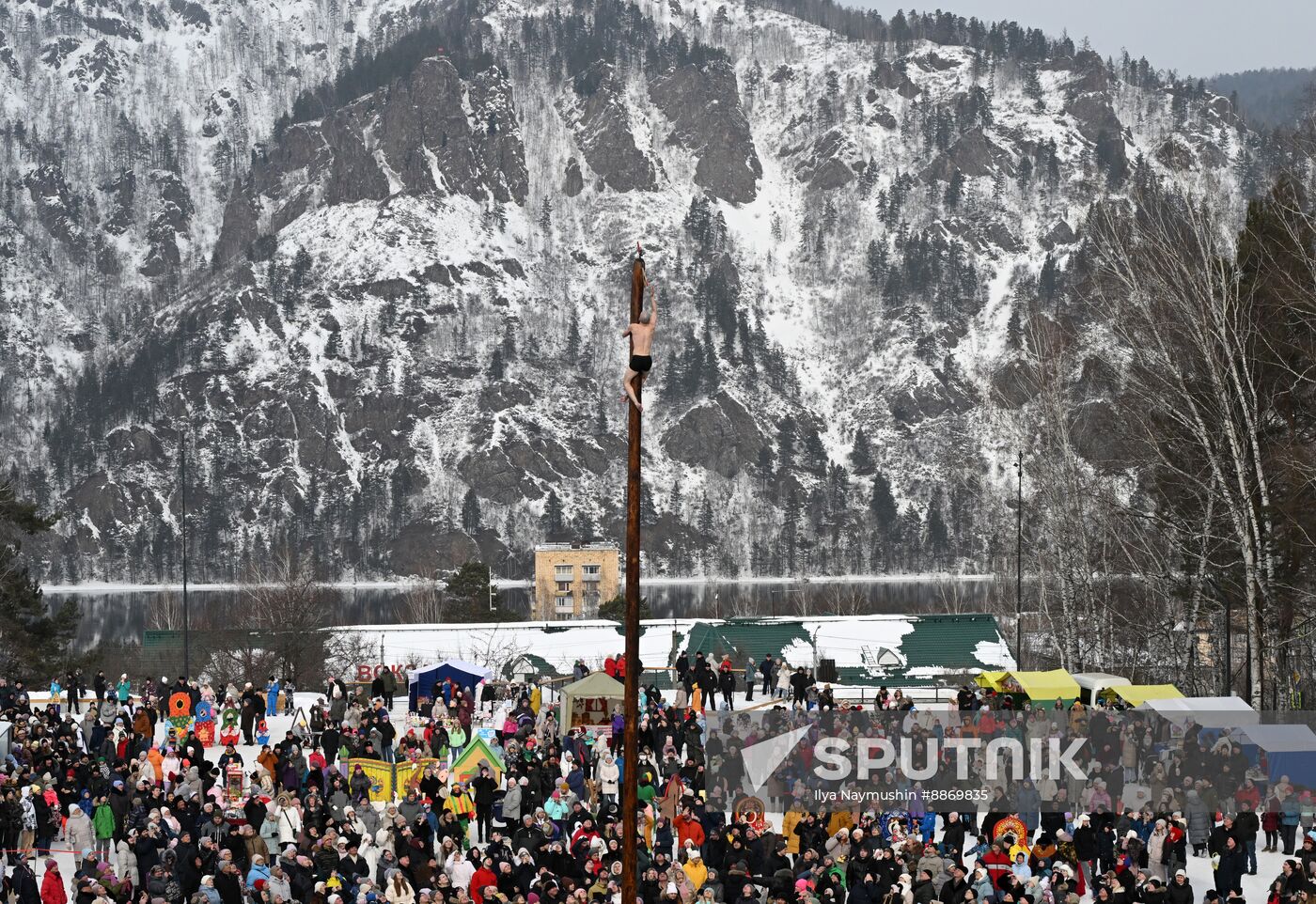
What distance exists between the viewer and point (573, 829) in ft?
77.6

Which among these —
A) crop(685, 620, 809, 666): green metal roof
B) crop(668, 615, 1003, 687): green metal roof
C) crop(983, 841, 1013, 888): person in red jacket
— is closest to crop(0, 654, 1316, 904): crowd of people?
crop(983, 841, 1013, 888): person in red jacket

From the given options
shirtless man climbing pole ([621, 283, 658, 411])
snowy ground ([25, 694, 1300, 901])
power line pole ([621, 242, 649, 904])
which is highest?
shirtless man climbing pole ([621, 283, 658, 411])

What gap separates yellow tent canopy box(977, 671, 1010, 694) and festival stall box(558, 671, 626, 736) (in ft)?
27.7

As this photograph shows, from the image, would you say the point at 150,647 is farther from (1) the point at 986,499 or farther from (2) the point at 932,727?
(2) the point at 932,727

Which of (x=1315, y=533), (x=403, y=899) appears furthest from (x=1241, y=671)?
(x=403, y=899)

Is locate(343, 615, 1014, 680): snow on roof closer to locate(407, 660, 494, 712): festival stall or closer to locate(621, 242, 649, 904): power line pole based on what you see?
locate(407, 660, 494, 712): festival stall

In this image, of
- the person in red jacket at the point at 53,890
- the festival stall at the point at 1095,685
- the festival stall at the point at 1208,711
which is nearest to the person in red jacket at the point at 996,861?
the festival stall at the point at 1208,711

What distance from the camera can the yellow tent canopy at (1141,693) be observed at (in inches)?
1151

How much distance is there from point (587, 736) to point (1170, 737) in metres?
11.0

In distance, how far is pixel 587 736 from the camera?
2939 cm

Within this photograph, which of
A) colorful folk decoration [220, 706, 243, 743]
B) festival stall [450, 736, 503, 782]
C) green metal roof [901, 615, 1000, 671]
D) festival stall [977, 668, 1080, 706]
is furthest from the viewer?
green metal roof [901, 615, 1000, 671]

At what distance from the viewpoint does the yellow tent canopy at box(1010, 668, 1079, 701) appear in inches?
1237

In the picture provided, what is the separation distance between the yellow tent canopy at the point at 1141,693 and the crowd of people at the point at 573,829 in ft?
8.42

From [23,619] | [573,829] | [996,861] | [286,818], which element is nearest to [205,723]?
[286,818]
